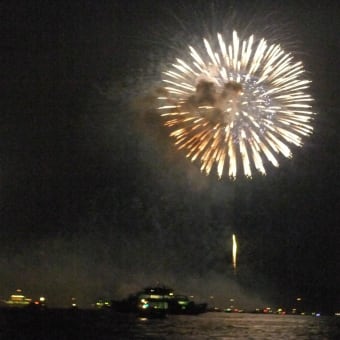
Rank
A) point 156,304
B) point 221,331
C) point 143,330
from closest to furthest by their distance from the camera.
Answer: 1. point 143,330
2. point 221,331
3. point 156,304

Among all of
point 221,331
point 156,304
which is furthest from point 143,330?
point 156,304

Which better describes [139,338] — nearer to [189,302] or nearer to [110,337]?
[110,337]

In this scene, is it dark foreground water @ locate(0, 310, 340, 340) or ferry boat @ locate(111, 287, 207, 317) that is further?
ferry boat @ locate(111, 287, 207, 317)

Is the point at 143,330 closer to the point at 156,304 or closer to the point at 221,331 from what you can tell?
the point at 221,331

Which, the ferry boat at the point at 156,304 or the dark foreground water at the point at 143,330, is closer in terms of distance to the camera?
the dark foreground water at the point at 143,330

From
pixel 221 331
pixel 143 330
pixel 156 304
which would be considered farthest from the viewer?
pixel 156 304

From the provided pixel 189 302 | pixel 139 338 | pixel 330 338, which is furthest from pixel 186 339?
pixel 189 302

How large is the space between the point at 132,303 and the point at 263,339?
97.6 m

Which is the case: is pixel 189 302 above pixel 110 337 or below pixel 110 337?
Result: above

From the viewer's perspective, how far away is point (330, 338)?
64000 mm

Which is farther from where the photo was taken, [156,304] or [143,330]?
[156,304]

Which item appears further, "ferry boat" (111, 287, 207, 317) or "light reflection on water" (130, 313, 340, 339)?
"ferry boat" (111, 287, 207, 317)

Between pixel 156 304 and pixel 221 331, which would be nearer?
pixel 221 331

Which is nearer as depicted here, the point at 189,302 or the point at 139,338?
the point at 139,338
